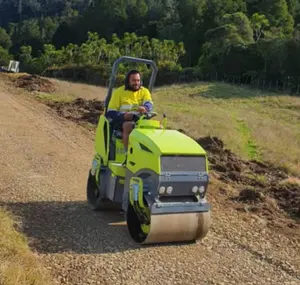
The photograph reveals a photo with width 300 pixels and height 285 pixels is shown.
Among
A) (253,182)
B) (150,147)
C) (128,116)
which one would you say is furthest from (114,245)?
(253,182)

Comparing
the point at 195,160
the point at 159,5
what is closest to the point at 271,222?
the point at 195,160

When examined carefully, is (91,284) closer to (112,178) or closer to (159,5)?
(112,178)

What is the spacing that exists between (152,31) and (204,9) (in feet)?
36.2

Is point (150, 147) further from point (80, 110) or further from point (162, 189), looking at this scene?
A: point (80, 110)

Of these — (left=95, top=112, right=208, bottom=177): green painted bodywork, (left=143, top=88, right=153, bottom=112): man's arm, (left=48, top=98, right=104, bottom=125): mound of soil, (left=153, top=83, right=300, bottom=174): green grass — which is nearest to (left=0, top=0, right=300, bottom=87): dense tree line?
(left=153, top=83, right=300, bottom=174): green grass

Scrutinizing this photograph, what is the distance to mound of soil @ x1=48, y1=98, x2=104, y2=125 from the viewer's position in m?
17.7

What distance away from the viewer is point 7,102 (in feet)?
64.5

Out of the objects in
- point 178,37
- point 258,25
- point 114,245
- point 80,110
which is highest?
point 258,25

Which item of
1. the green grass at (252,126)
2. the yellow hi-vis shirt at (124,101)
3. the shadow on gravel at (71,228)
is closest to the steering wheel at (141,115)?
the yellow hi-vis shirt at (124,101)

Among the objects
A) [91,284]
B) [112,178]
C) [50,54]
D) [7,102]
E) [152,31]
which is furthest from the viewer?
[152,31]

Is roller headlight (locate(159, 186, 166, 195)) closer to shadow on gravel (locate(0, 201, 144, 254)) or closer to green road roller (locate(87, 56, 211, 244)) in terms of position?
green road roller (locate(87, 56, 211, 244))

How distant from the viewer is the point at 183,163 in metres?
6.66

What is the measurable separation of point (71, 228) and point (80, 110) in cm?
1238

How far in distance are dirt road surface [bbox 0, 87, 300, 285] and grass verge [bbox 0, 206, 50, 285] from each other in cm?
27
